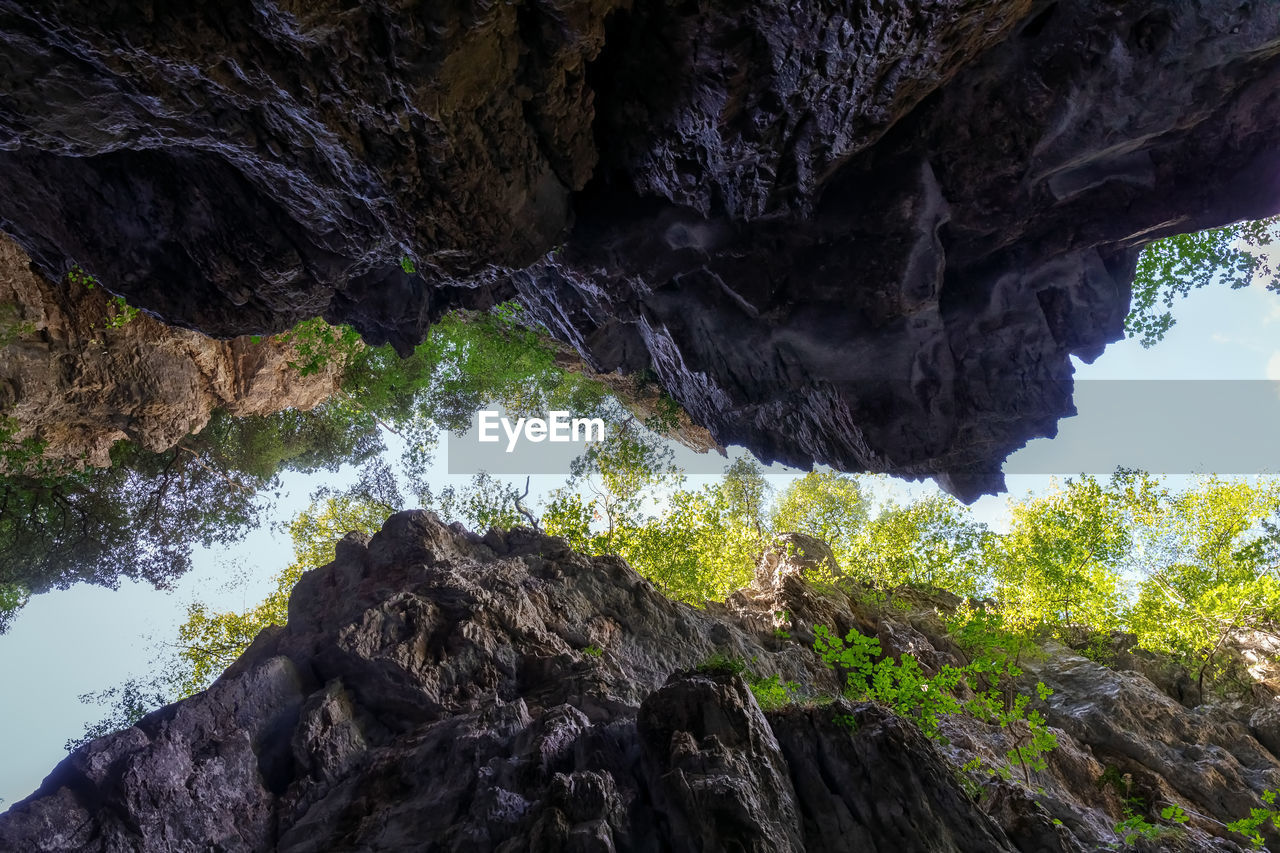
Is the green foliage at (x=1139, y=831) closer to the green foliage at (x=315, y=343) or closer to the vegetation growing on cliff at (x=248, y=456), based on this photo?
the vegetation growing on cliff at (x=248, y=456)

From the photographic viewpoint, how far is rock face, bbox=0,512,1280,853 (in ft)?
25.5

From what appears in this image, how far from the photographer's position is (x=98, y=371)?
14797 mm

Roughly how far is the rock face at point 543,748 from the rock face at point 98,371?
245 inches

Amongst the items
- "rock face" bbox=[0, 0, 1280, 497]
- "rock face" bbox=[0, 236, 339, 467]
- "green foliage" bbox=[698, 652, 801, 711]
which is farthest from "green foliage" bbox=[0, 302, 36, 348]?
"green foliage" bbox=[698, 652, 801, 711]

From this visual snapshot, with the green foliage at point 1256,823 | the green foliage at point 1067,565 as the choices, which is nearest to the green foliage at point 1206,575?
the green foliage at point 1067,565

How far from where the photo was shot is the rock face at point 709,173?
649cm

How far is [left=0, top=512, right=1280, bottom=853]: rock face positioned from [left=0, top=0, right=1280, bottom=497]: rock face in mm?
5451

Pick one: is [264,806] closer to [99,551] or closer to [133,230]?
[133,230]

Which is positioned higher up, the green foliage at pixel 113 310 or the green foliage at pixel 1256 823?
the green foliage at pixel 113 310

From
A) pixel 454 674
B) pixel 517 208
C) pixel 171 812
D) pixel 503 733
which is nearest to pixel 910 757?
pixel 503 733

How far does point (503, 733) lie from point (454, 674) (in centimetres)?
242

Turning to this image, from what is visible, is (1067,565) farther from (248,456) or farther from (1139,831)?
(248,456)

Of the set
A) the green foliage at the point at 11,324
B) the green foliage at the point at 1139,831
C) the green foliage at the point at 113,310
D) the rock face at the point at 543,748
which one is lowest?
the green foliage at the point at 1139,831

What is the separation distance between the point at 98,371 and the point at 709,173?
584 inches
